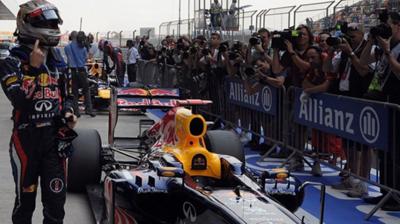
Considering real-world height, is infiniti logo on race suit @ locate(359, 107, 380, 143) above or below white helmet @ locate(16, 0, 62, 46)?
below

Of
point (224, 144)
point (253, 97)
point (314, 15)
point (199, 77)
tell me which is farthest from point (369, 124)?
point (314, 15)

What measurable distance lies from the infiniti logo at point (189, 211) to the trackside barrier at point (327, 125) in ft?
8.14

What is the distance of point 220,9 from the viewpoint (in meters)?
24.8

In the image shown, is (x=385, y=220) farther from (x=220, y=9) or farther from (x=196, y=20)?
(x=196, y=20)

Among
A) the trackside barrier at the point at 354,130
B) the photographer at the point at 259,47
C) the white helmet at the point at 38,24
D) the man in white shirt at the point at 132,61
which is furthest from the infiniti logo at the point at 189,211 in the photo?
the man in white shirt at the point at 132,61

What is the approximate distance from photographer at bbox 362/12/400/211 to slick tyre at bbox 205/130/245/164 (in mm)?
1406

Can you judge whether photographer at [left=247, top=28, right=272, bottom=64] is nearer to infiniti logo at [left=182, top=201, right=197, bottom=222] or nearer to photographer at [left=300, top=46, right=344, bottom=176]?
photographer at [left=300, top=46, right=344, bottom=176]

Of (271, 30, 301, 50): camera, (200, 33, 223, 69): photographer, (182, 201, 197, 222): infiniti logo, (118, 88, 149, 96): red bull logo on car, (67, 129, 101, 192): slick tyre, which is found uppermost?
(271, 30, 301, 50): camera

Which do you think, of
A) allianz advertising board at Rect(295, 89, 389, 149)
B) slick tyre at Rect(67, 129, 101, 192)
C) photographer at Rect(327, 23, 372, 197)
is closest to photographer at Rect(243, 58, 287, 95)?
allianz advertising board at Rect(295, 89, 389, 149)

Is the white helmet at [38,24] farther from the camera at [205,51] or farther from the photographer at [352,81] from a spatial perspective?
the camera at [205,51]

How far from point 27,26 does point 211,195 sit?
1604 millimetres

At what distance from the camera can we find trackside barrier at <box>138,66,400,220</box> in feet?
21.7

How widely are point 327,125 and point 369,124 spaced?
0.99 metres

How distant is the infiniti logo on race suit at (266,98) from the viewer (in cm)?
978
